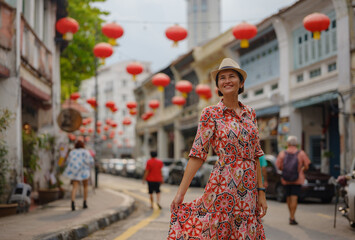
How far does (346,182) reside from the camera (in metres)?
8.84

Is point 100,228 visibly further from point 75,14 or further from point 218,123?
point 75,14

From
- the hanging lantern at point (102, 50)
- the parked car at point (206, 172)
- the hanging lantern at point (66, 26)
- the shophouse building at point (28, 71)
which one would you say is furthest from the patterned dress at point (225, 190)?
the parked car at point (206, 172)

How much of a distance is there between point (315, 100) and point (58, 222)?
13509mm

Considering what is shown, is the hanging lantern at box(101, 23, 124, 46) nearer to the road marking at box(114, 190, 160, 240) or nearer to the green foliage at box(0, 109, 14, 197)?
the green foliage at box(0, 109, 14, 197)

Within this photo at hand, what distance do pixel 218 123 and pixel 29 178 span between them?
8767 mm

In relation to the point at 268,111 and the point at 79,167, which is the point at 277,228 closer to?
the point at 79,167

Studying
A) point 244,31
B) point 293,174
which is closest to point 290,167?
point 293,174

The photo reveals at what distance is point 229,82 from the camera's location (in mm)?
3646

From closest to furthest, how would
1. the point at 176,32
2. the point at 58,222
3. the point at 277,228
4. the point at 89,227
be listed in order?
the point at 89,227 → the point at 58,222 → the point at 277,228 → the point at 176,32

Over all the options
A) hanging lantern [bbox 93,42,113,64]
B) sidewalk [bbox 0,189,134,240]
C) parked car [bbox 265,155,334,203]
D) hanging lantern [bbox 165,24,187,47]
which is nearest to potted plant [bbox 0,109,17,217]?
sidewalk [bbox 0,189,134,240]

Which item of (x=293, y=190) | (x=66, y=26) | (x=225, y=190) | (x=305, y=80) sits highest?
(x=66, y=26)

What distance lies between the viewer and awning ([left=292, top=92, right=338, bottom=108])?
18.2 metres

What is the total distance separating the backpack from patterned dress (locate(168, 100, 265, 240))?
236 inches

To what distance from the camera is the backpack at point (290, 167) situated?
926 centimetres
